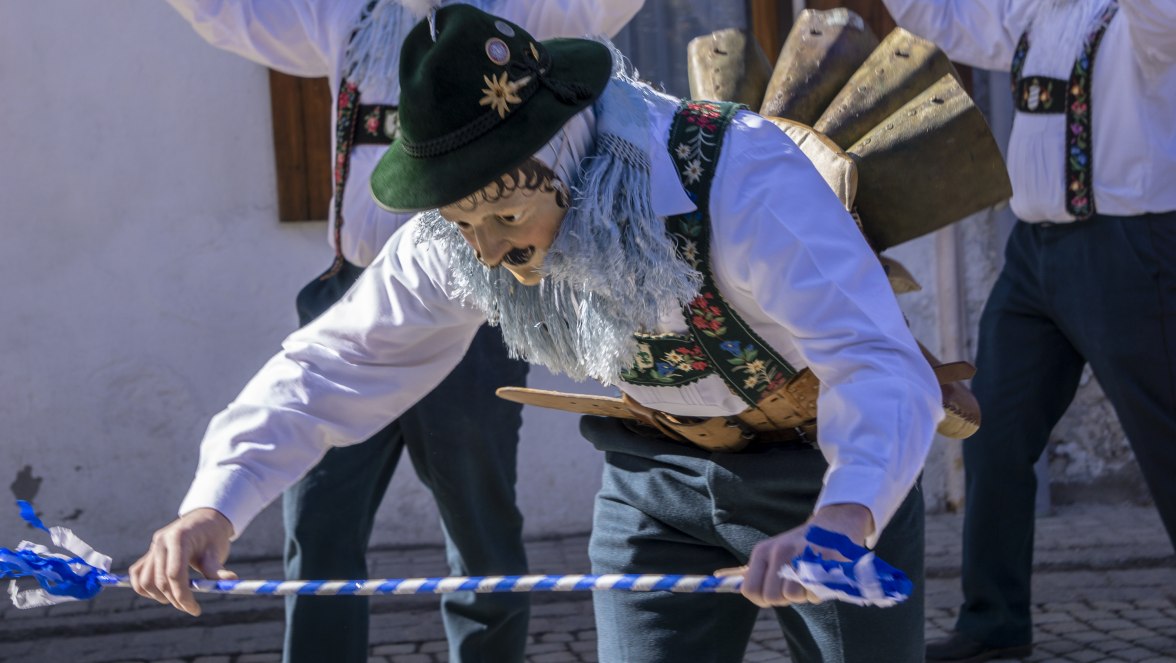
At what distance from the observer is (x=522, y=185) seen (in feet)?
6.95

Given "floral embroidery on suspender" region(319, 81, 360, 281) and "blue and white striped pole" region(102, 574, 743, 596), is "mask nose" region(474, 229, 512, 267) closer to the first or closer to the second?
"blue and white striped pole" region(102, 574, 743, 596)

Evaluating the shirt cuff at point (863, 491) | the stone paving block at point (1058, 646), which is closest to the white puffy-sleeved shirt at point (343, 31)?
the shirt cuff at point (863, 491)

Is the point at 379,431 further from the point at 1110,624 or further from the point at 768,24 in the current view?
the point at 768,24

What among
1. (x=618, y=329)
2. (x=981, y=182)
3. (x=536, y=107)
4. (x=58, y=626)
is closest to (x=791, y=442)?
(x=618, y=329)

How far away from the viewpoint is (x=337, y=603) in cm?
341

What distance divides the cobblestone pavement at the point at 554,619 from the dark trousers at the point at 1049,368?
1.03 ft

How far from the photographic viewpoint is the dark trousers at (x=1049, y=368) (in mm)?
3883

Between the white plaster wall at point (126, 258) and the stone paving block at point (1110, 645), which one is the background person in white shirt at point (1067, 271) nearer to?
the stone paving block at point (1110, 645)

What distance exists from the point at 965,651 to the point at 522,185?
8.26 feet

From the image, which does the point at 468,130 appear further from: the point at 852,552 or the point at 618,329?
the point at 852,552

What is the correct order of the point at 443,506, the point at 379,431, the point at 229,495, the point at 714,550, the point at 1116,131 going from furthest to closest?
the point at 1116,131 < the point at 443,506 < the point at 379,431 < the point at 714,550 < the point at 229,495

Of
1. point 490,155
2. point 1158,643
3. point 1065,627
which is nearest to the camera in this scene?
point 490,155

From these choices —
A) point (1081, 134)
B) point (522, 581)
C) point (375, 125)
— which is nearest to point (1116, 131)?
point (1081, 134)

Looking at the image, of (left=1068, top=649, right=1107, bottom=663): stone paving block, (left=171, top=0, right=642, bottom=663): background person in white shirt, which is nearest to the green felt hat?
(left=171, top=0, right=642, bottom=663): background person in white shirt
